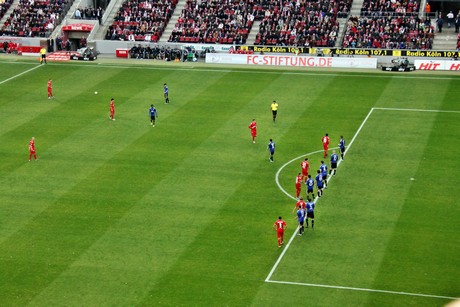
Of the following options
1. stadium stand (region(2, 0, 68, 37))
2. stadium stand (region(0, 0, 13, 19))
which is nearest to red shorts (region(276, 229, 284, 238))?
stadium stand (region(2, 0, 68, 37))

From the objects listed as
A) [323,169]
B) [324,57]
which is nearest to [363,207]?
[323,169]

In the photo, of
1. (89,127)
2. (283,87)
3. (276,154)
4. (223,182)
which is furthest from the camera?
(283,87)

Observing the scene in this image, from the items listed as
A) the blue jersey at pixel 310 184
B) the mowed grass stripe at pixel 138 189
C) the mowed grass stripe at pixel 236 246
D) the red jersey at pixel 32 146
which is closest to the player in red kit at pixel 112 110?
the mowed grass stripe at pixel 138 189

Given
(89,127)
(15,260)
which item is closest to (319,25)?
(89,127)

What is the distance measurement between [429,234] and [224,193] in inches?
442

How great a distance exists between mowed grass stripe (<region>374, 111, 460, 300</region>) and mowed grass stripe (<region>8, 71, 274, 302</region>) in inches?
389

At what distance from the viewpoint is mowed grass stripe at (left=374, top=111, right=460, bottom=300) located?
3638 centimetres

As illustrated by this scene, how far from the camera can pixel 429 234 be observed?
41.0 metres

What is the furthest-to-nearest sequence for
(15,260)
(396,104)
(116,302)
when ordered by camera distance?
(396,104) < (15,260) < (116,302)

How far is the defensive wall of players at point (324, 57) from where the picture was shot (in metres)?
76.7

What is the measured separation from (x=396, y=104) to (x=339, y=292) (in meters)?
31.1

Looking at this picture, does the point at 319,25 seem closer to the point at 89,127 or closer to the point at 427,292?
the point at 89,127

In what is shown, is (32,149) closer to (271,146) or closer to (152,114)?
(152,114)

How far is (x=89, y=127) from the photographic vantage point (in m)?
59.5
